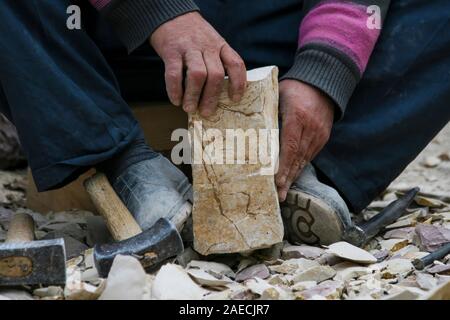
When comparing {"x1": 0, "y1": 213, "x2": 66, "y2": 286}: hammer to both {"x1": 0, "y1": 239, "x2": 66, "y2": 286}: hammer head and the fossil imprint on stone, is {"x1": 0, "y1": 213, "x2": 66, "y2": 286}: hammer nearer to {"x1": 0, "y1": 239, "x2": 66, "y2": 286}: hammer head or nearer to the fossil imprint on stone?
{"x1": 0, "y1": 239, "x2": 66, "y2": 286}: hammer head

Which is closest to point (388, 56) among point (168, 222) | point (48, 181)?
point (168, 222)

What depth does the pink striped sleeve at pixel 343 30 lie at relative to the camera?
84.0 inches

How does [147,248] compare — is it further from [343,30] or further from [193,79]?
[343,30]

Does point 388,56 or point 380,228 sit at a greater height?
point 388,56

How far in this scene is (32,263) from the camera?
1684mm

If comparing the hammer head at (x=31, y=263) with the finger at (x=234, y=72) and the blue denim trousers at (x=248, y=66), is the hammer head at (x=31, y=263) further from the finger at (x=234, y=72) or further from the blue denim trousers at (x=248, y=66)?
the finger at (x=234, y=72)

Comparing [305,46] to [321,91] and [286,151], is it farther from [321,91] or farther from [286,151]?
[286,151]

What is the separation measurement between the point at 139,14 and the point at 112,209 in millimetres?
463

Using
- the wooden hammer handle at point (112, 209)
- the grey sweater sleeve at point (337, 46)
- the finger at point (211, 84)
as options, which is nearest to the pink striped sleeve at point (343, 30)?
the grey sweater sleeve at point (337, 46)

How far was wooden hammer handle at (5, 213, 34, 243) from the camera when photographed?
196cm

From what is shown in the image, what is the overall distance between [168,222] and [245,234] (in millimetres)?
187

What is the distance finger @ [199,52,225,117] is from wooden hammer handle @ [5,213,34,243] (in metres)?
0.50

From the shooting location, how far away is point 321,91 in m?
2.09

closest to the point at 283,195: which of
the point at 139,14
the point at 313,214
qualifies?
the point at 313,214
